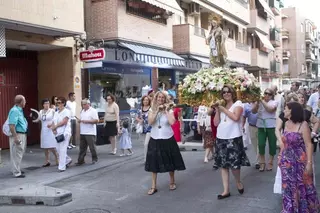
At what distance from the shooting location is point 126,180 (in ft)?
26.1

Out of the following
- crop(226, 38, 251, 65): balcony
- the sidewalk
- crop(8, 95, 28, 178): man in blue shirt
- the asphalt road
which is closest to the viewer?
the asphalt road

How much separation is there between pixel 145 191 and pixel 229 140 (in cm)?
183

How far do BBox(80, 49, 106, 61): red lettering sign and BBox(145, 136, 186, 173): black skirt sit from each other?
20.5ft

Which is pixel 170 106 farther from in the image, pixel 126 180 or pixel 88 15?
pixel 88 15

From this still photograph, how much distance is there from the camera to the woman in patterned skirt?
491 cm

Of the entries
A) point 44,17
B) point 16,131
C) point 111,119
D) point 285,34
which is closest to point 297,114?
point 16,131

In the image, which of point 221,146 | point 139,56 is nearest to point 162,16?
point 139,56

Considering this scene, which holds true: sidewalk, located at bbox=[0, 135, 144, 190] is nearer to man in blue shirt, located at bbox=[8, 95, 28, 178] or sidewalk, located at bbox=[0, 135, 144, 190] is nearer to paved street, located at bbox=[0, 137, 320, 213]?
paved street, located at bbox=[0, 137, 320, 213]

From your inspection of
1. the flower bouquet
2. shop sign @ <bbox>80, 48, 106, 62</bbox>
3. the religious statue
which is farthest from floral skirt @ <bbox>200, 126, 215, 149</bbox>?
shop sign @ <bbox>80, 48, 106, 62</bbox>

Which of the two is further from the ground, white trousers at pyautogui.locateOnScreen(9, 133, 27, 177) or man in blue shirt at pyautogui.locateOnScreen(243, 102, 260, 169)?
man in blue shirt at pyautogui.locateOnScreen(243, 102, 260, 169)

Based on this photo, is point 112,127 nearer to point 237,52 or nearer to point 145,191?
point 145,191

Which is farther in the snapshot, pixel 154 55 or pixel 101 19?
pixel 154 55

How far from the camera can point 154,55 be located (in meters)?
16.0

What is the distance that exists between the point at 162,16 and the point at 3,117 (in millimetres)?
8983
